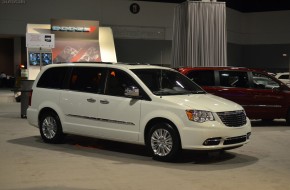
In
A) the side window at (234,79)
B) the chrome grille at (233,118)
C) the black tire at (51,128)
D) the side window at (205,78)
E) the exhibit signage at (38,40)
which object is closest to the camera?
the chrome grille at (233,118)

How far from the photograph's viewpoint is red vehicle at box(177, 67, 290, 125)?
12.8 meters

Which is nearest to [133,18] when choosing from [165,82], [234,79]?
[234,79]

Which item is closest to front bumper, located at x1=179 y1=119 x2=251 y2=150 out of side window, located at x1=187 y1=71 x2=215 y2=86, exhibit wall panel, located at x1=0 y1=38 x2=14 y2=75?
side window, located at x1=187 y1=71 x2=215 y2=86

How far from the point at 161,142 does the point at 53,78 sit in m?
3.19

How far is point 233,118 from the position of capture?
838 centimetres

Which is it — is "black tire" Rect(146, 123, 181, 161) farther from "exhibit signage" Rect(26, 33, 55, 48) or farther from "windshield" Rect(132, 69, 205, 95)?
"exhibit signage" Rect(26, 33, 55, 48)

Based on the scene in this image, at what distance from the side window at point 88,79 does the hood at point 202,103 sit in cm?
152

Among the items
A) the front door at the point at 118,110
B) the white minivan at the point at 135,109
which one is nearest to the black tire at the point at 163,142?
the white minivan at the point at 135,109

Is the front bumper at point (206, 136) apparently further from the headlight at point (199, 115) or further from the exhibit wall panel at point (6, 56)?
the exhibit wall panel at point (6, 56)

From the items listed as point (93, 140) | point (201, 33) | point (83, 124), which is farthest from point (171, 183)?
point (201, 33)

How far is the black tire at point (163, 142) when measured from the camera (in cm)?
815

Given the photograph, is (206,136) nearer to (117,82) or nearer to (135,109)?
(135,109)

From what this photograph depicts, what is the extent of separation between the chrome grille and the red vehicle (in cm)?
418

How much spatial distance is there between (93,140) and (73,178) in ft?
11.8
